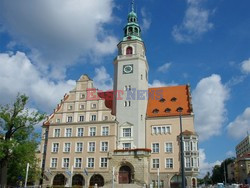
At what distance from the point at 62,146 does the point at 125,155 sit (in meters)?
12.0

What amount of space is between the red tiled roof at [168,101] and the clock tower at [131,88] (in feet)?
5.97

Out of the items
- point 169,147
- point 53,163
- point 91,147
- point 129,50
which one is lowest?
point 53,163

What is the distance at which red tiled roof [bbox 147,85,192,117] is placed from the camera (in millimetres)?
Result: 49844

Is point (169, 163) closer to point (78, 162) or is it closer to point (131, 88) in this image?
point (131, 88)

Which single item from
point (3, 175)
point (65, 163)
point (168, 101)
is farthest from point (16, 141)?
point (168, 101)

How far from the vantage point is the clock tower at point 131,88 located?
48.1 metres

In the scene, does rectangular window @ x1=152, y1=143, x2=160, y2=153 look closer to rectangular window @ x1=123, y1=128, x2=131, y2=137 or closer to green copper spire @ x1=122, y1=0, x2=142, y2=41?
rectangular window @ x1=123, y1=128, x2=131, y2=137

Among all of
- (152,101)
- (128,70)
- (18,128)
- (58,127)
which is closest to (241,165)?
(152,101)

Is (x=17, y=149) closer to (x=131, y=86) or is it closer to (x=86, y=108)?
(x=86, y=108)

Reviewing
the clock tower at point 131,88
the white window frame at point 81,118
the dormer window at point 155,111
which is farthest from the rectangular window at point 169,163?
the white window frame at point 81,118

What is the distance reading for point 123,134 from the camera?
159 ft

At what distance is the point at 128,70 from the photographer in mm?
52500

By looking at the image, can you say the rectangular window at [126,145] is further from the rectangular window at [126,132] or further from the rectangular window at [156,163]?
the rectangular window at [156,163]

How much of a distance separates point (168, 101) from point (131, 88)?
24.9 feet
